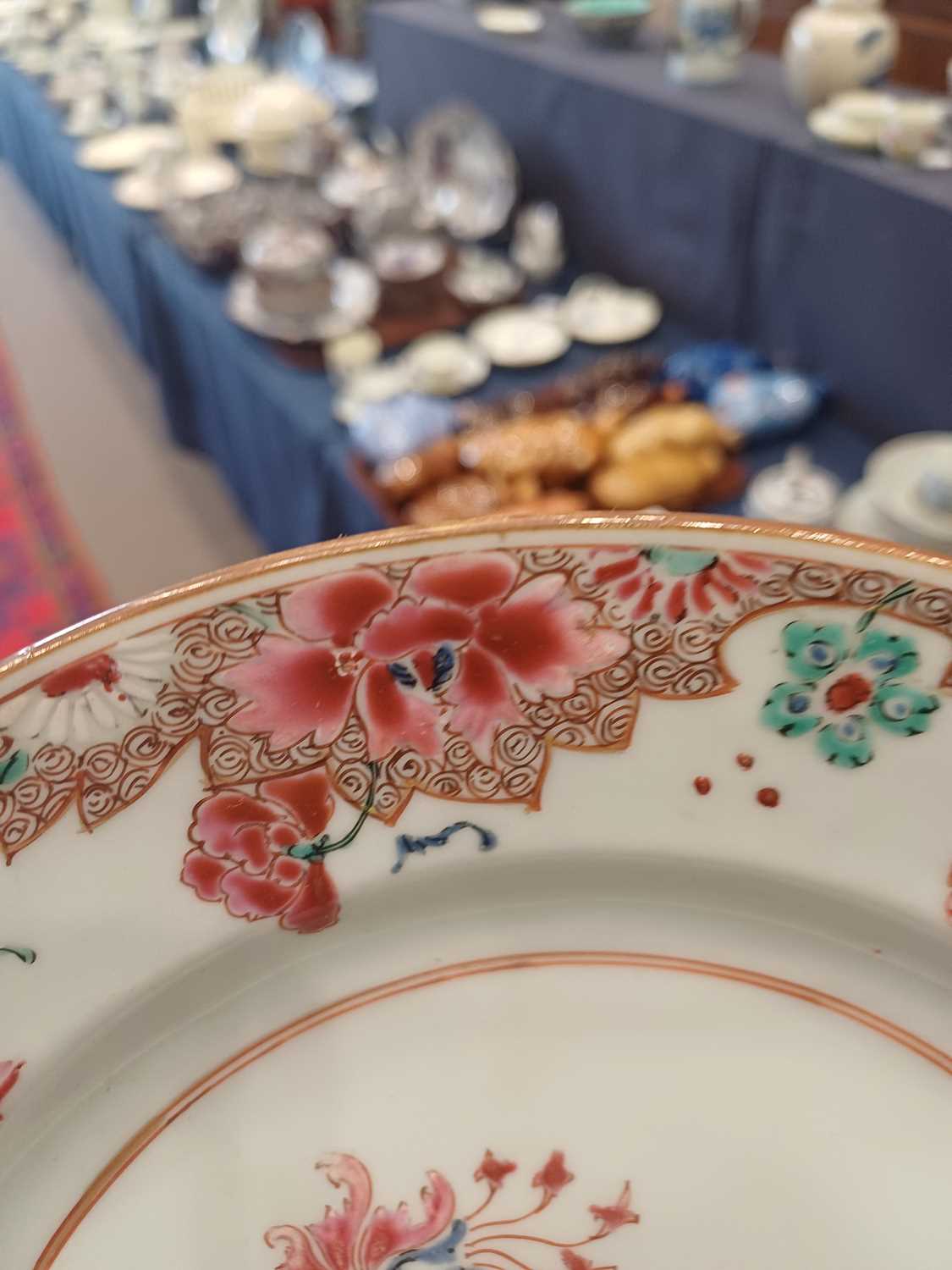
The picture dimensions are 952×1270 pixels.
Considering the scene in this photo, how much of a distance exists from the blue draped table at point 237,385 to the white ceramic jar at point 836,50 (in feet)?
0.97

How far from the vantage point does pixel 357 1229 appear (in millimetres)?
287

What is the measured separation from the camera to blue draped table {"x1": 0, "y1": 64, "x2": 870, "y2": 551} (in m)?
1.07

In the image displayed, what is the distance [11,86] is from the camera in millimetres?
2605

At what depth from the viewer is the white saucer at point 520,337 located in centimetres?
121

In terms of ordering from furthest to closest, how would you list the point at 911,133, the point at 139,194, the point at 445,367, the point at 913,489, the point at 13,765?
1. the point at 139,194
2. the point at 445,367
3. the point at 911,133
4. the point at 913,489
5. the point at 13,765

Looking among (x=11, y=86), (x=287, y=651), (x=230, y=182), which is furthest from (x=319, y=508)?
(x=11, y=86)

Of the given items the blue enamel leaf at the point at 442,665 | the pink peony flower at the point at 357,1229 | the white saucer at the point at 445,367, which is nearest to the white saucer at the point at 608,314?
the white saucer at the point at 445,367

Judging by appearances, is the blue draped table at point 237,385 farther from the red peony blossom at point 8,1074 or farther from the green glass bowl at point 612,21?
the red peony blossom at point 8,1074

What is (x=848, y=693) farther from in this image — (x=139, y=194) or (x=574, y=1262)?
(x=139, y=194)

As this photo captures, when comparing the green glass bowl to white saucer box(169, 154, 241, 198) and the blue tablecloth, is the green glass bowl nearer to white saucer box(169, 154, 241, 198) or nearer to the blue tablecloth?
the blue tablecloth

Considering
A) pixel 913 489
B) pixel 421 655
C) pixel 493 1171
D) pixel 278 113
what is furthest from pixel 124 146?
pixel 493 1171

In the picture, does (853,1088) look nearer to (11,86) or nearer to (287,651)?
(287,651)

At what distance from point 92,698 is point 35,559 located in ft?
5.45

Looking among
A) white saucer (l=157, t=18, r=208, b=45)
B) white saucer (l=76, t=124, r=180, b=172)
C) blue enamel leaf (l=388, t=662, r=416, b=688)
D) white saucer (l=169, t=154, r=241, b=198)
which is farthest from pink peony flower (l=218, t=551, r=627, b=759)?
white saucer (l=157, t=18, r=208, b=45)
